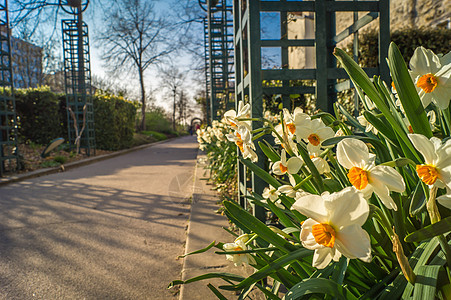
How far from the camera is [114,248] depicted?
2.48 metres

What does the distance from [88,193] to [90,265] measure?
255cm

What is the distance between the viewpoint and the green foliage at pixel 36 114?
972 centimetres

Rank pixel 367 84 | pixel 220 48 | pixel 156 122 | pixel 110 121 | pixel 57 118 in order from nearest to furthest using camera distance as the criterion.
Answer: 1. pixel 367 84
2. pixel 220 48
3. pixel 57 118
4. pixel 110 121
5. pixel 156 122

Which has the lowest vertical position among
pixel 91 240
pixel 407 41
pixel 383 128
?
pixel 91 240

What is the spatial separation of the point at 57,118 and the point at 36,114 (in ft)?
2.01

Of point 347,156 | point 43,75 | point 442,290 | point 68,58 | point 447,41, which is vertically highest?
point 43,75


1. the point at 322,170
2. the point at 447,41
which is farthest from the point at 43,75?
the point at 322,170

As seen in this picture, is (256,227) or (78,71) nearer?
(256,227)

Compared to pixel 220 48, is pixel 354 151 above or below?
below

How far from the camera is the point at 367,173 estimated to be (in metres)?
0.63

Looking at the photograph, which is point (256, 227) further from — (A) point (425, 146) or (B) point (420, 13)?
(B) point (420, 13)

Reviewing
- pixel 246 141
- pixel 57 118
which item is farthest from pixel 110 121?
pixel 246 141

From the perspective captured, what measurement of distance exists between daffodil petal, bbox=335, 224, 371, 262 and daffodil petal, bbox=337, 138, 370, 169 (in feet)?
0.44

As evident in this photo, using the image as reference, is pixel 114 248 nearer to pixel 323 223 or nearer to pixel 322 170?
pixel 322 170
